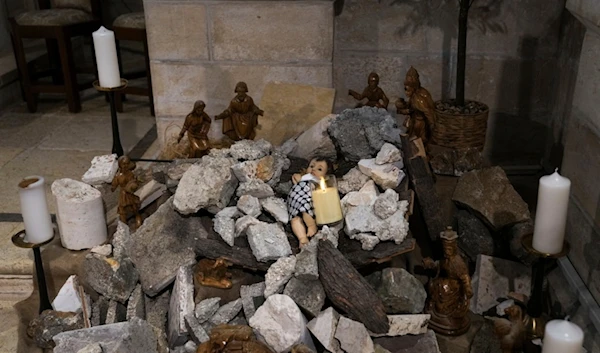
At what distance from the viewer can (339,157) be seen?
2689 millimetres

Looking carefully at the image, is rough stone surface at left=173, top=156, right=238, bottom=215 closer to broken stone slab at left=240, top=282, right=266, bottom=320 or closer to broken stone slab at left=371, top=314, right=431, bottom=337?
broken stone slab at left=240, top=282, right=266, bottom=320

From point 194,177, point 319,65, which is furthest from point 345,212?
point 319,65

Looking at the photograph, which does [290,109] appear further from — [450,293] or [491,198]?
[450,293]

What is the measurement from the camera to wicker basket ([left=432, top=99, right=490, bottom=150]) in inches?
112

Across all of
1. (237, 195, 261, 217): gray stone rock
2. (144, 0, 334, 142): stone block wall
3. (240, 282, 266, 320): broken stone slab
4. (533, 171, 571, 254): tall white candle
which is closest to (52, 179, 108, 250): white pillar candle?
(237, 195, 261, 217): gray stone rock

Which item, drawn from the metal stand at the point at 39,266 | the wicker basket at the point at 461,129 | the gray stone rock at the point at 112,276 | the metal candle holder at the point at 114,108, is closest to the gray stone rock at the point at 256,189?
the gray stone rock at the point at 112,276

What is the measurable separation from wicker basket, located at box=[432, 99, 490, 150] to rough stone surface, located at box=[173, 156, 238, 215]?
3.20 feet

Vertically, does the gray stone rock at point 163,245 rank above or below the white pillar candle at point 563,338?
below

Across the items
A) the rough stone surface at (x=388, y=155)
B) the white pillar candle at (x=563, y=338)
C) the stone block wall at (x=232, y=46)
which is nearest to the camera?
the white pillar candle at (x=563, y=338)

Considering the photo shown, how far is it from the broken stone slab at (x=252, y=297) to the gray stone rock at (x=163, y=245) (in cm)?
23

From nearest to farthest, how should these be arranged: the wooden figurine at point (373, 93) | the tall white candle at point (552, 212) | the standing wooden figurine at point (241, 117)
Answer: the tall white candle at point (552, 212) < the standing wooden figurine at point (241, 117) < the wooden figurine at point (373, 93)

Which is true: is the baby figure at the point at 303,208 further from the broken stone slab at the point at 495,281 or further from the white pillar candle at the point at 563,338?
the white pillar candle at the point at 563,338

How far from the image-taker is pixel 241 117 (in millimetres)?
2748

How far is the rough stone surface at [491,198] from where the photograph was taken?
238 cm
